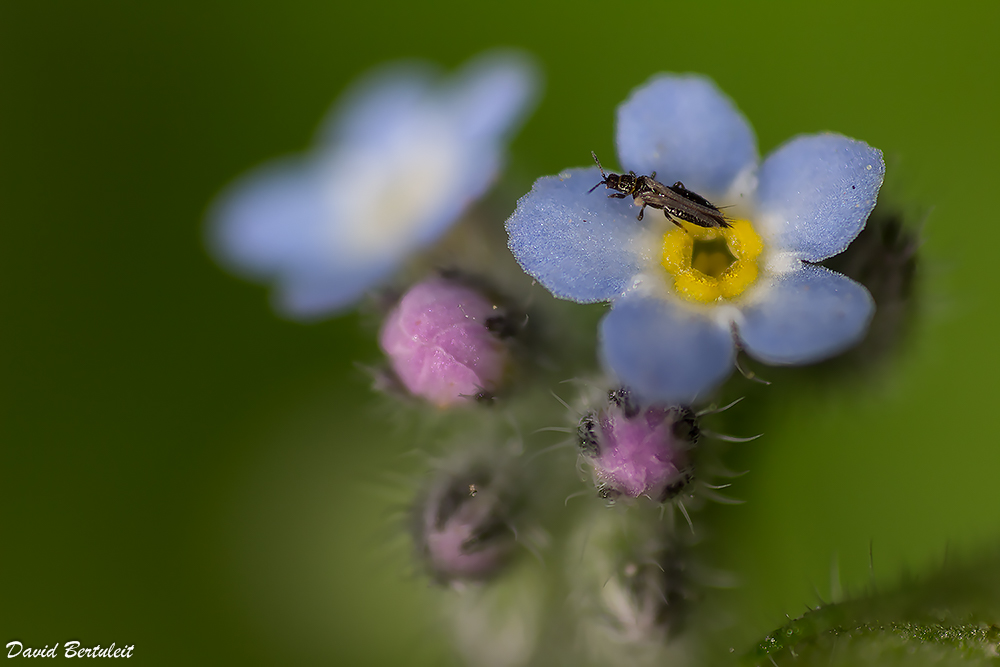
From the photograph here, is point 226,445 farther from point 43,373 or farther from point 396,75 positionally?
point 396,75

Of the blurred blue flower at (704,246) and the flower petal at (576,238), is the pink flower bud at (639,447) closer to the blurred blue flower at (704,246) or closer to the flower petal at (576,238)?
the blurred blue flower at (704,246)

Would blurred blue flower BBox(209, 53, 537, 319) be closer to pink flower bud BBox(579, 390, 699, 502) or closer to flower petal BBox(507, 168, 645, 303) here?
flower petal BBox(507, 168, 645, 303)

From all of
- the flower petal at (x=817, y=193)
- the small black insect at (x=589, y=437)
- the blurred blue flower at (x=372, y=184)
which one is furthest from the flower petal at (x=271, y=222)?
the flower petal at (x=817, y=193)

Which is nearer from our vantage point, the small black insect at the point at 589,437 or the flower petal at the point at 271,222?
the small black insect at the point at 589,437

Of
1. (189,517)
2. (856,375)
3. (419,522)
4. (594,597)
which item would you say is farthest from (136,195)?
(856,375)

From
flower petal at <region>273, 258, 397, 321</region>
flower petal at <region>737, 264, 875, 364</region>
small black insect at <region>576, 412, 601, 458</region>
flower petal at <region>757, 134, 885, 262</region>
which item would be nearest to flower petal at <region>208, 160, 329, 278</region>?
flower petal at <region>273, 258, 397, 321</region>

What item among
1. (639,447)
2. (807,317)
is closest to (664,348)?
(807,317)
